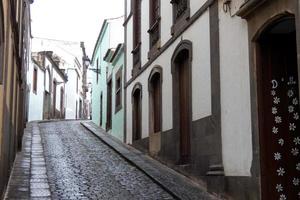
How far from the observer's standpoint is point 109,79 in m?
24.5

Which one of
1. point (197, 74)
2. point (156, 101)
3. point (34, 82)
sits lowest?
point (156, 101)

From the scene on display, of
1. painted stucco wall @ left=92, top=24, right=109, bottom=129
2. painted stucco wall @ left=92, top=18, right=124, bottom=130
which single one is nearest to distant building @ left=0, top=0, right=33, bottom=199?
painted stucco wall @ left=92, top=18, right=124, bottom=130

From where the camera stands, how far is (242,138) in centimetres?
874

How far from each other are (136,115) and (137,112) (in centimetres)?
11

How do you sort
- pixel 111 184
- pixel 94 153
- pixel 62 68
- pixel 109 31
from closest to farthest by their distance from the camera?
1. pixel 111 184
2. pixel 94 153
3. pixel 109 31
4. pixel 62 68

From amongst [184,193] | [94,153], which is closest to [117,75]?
[94,153]

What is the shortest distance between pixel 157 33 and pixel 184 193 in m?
6.17

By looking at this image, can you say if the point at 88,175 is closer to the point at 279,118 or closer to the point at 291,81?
the point at 279,118

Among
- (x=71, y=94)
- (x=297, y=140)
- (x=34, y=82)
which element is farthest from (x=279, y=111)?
(x=71, y=94)

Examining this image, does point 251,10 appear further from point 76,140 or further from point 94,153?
point 76,140

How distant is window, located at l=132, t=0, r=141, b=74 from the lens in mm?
17481

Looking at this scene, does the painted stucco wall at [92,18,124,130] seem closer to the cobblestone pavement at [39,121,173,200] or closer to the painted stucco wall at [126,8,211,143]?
the cobblestone pavement at [39,121,173,200]

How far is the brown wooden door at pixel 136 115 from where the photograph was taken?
55.8 feet

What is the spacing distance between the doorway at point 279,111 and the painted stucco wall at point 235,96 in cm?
39
